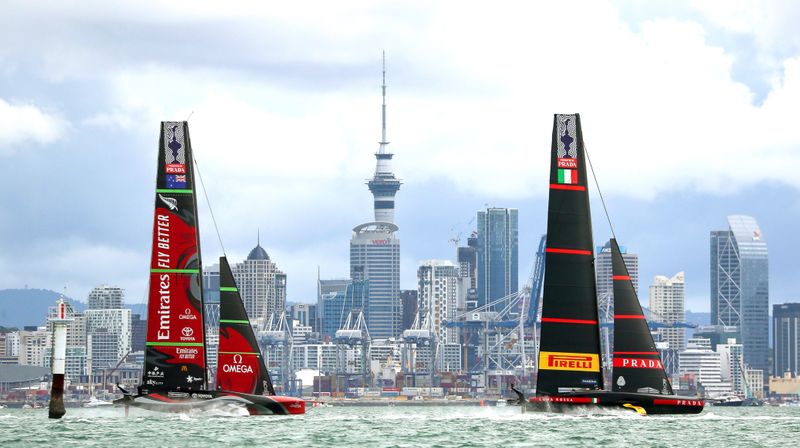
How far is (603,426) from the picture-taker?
5366 cm

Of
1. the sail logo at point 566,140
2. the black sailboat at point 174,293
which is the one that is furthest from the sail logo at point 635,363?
the black sailboat at point 174,293

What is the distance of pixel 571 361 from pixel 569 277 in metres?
2.65

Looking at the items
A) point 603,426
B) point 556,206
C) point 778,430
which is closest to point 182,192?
point 556,206

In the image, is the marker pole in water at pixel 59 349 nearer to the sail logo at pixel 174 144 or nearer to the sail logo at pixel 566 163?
the sail logo at pixel 174 144

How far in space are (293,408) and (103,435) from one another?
1098cm

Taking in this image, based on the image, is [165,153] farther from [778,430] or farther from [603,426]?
[778,430]

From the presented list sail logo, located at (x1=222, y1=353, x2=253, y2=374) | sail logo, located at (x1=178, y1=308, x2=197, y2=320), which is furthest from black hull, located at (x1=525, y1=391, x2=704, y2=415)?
sail logo, located at (x1=178, y1=308, x2=197, y2=320)

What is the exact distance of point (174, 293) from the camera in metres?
54.0

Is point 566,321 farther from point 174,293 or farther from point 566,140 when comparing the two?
point 174,293

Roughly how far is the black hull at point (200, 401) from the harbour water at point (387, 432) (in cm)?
47

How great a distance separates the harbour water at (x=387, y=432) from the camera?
46738 millimetres

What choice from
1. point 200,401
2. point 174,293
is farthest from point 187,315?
point 200,401

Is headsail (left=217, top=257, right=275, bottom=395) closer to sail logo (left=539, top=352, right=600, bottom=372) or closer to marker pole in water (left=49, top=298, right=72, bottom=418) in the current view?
marker pole in water (left=49, top=298, right=72, bottom=418)

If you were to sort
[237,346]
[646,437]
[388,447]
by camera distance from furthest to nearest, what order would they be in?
[237,346]
[646,437]
[388,447]
